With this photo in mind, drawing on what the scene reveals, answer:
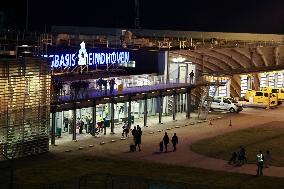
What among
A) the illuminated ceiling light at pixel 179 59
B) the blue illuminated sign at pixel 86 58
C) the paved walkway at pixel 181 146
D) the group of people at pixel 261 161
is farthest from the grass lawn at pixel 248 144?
the blue illuminated sign at pixel 86 58

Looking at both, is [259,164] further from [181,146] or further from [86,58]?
[86,58]

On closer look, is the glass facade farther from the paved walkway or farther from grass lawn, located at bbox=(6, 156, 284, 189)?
grass lawn, located at bbox=(6, 156, 284, 189)

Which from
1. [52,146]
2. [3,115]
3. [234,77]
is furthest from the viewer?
[234,77]

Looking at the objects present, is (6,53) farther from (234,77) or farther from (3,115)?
(234,77)

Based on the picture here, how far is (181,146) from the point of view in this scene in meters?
54.6

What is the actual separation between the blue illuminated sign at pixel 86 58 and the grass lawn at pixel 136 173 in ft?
42.3

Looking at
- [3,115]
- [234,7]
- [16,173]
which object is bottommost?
[16,173]

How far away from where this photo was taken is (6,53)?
5106cm

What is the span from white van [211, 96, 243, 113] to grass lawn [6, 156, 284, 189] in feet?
93.2

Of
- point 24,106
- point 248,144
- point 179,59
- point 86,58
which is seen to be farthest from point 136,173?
point 179,59

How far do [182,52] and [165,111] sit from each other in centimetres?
641

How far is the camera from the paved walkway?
47969 mm

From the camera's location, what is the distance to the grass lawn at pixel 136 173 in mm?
42156

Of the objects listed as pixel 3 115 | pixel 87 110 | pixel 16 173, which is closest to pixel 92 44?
pixel 87 110
